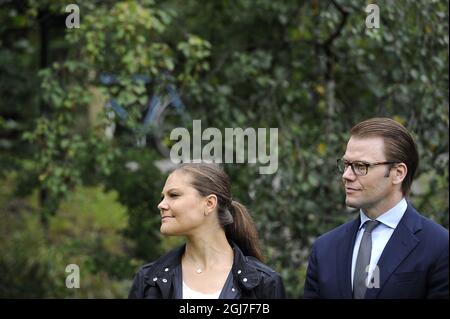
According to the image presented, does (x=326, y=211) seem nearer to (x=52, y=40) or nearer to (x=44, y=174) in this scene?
(x=44, y=174)

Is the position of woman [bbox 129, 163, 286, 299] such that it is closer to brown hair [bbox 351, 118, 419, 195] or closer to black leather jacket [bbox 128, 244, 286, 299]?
black leather jacket [bbox 128, 244, 286, 299]

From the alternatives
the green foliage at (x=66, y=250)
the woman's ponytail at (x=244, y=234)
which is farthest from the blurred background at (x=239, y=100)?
the woman's ponytail at (x=244, y=234)

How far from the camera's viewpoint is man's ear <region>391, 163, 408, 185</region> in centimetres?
341

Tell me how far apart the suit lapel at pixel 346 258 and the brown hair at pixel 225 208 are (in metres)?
0.61

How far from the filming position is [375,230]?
340 cm

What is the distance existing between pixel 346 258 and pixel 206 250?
28.4 inches

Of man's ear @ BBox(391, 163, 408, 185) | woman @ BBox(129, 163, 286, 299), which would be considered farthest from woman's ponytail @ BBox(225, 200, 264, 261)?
man's ear @ BBox(391, 163, 408, 185)

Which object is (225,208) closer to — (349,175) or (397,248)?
(349,175)

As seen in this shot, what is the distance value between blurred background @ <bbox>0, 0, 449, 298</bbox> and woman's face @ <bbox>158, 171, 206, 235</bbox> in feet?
8.09

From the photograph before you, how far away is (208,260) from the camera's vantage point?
12.2 ft

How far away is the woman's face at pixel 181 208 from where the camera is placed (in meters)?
3.74

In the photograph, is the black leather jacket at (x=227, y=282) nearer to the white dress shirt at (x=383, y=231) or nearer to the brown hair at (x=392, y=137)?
the white dress shirt at (x=383, y=231)
